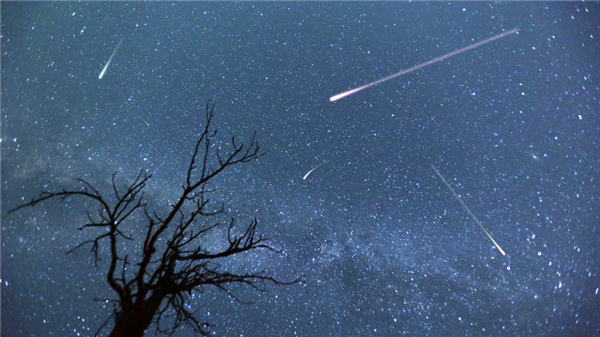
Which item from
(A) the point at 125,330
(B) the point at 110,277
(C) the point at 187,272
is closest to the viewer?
(A) the point at 125,330

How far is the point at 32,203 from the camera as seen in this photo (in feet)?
7.79

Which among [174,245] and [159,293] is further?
[174,245]

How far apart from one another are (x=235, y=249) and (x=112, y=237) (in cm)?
78

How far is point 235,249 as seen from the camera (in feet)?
8.97

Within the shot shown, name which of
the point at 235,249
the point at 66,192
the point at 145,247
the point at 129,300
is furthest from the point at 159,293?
the point at 66,192

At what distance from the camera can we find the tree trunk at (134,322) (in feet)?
7.25

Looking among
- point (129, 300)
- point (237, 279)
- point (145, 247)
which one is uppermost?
point (145, 247)

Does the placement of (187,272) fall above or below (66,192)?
below

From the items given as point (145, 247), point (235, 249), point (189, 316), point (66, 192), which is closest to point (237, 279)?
point (235, 249)

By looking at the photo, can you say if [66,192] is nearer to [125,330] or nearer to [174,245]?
[174,245]

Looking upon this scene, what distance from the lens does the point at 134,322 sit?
2.24 m

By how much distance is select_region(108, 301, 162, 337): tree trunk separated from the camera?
2.21 meters

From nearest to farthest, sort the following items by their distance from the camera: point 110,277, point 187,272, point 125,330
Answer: point 125,330, point 110,277, point 187,272

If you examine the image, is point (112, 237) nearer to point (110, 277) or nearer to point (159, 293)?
point (110, 277)
